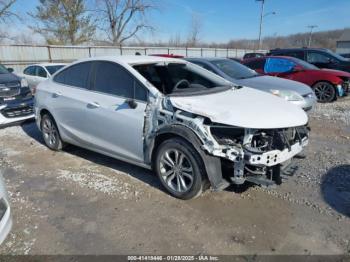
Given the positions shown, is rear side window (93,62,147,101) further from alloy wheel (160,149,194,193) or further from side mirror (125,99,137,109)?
alloy wheel (160,149,194,193)

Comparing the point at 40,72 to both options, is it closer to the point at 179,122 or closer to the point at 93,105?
the point at 93,105

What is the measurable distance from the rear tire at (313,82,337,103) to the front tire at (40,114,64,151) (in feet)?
26.1

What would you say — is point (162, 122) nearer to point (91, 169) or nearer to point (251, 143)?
point (251, 143)

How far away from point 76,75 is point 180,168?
2.42 meters

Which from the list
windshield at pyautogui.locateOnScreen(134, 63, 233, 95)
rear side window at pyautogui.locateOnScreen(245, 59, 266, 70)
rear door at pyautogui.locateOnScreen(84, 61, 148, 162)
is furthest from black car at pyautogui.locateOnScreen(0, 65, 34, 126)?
rear side window at pyautogui.locateOnScreen(245, 59, 266, 70)

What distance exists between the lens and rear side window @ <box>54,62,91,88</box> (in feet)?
14.5

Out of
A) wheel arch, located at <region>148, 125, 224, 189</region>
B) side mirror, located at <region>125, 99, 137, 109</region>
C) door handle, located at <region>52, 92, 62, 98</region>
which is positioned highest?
side mirror, located at <region>125, 99, 137, 109</region>

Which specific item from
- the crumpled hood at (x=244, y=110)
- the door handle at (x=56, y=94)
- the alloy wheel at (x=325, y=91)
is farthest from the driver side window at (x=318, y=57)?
the door handle at (x=56, y=94)

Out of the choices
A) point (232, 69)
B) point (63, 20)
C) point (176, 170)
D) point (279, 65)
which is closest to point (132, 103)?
point (176, 170)

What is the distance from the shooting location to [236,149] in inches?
118

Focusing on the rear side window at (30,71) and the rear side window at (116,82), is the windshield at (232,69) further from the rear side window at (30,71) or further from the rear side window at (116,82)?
the rear side window at (30,71)

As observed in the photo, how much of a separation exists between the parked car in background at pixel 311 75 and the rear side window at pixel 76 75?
6603mm

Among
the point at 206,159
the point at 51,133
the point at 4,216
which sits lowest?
the point at 51,133

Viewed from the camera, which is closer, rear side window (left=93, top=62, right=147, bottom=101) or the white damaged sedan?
the white damaged sedan
